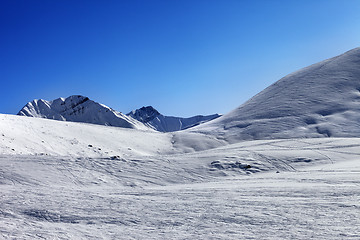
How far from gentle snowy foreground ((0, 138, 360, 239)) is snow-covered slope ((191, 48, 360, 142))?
2280 cm

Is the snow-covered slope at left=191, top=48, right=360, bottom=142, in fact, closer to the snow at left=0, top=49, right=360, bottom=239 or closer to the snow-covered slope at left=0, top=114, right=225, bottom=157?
the snow-covered slope at left=0, top=114, right=225, bottom=157

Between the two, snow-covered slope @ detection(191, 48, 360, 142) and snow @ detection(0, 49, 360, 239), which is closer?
snow @ detection(0, 49, 360, 239)

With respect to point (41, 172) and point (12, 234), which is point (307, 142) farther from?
point (12, 234)

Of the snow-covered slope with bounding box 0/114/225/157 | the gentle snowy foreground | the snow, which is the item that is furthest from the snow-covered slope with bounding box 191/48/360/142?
the gentle snowy foreground

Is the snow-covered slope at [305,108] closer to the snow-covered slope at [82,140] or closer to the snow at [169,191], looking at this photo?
the snow-covered slope at [82,140]

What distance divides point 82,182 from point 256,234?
279 inches

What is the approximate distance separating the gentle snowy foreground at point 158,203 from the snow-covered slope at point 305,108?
22.8 meters

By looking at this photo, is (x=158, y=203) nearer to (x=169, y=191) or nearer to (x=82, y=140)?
(x=169, y=191)

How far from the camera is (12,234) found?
17.6 ft

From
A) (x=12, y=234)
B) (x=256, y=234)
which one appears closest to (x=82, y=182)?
(x=12, y=234)

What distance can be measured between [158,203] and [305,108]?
39.0m

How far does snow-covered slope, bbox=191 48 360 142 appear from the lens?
114ft

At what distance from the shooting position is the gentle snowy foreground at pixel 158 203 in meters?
5.47

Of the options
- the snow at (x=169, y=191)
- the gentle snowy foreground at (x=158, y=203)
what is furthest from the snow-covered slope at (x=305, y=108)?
the gentle snowy foreground at (x=158, y=203)
